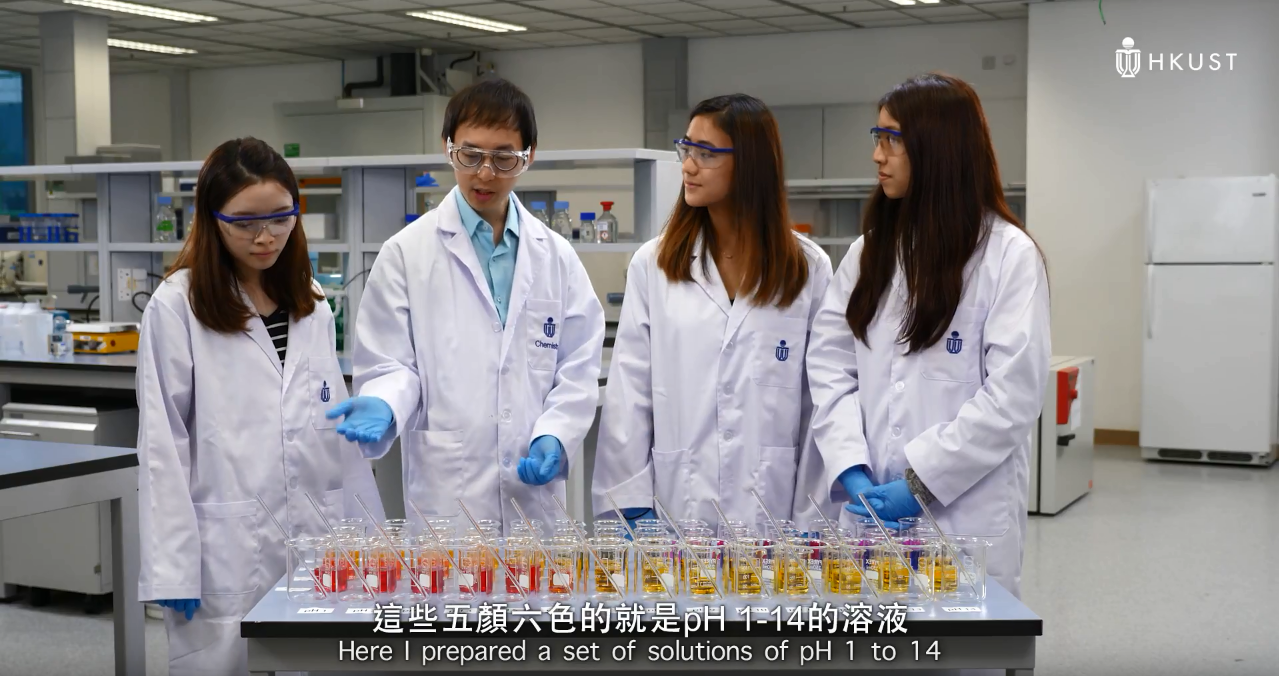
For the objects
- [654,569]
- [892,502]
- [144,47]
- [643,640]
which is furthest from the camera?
[144,47]

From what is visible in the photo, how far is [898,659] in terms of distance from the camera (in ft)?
5.32

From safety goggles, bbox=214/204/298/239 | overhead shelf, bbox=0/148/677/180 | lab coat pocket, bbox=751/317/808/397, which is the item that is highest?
overhead shelf, bbox=0/148/677/180

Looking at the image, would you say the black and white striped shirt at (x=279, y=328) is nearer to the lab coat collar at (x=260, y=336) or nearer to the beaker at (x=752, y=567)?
the lab coat collar at (x=260, y=336)

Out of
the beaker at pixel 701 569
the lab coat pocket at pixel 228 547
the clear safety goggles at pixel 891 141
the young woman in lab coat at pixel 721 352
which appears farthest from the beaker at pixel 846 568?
the lab coat pocket at pixel 228 547

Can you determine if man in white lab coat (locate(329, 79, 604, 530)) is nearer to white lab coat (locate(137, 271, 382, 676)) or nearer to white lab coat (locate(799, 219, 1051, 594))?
white lab coat (locate(137, 271, 382, 676))

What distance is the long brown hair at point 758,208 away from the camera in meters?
2.26

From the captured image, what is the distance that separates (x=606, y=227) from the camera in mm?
4316

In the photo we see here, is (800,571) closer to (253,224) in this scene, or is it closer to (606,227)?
(253,224)

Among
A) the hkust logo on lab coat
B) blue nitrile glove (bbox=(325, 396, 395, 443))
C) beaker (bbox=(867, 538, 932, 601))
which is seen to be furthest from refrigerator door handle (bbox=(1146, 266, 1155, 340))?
blue nitrile glove (bbox=(325, 396, 395, 443))

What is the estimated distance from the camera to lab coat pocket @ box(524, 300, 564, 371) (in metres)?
2.29

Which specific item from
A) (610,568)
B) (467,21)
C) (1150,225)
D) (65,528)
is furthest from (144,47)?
(610,568)

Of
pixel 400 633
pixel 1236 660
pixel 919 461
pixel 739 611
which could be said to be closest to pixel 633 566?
pixel 739 611

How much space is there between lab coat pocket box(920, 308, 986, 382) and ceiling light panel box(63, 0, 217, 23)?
7.33 meters

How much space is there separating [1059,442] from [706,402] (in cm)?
384
